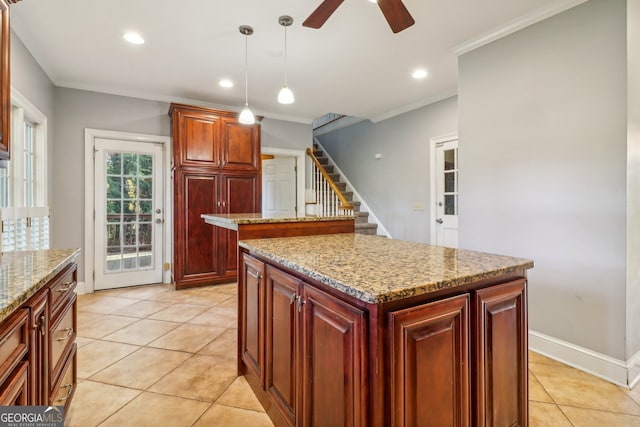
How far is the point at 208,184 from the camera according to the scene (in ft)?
13.9

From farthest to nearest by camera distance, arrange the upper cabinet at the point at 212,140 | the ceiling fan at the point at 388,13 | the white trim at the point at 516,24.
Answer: the upper cabinet at the point at 212,140
the white trim at the point at 516,24
the ceiling fan at the point at 388,13

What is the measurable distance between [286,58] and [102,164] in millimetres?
2709

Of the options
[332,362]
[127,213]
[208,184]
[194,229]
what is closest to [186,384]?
[332,362]

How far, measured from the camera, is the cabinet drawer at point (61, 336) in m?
1.36

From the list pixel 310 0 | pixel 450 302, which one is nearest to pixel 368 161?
pixel 310 0

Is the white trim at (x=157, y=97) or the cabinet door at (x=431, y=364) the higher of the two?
the white trim at (x=157, y=97)

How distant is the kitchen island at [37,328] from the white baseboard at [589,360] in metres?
3.05

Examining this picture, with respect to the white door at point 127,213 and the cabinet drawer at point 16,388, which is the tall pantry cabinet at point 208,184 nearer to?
the white door at point 127,213

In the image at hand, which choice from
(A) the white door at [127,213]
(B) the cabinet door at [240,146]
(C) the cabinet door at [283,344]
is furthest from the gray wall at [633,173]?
(A) the white door at [127,213]

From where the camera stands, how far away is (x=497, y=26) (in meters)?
2.64

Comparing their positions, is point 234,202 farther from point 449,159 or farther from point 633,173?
point 633,173

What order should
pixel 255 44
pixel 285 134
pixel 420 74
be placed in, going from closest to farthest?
pixel 255 44, pixel 420 74, pixel 285 134

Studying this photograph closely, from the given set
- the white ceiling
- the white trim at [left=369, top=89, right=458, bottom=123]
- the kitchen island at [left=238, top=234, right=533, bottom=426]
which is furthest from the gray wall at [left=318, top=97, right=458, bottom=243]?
the kitchen island at [left=238, top=234, right=533, bottom=426]

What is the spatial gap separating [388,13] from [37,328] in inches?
89.4
